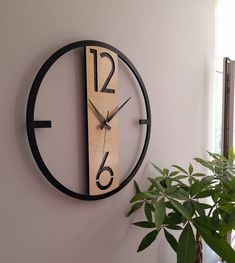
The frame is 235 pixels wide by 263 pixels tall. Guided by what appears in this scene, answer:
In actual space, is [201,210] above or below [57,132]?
below

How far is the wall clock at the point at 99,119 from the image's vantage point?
0.73 m

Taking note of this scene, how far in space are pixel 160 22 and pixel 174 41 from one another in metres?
0.15

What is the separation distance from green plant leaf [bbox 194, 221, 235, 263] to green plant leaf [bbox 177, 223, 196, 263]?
1.8 inches

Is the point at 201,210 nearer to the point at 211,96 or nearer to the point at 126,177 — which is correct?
the point at 126,177

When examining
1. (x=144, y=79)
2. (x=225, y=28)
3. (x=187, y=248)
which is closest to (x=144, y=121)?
(x=144, y=79)

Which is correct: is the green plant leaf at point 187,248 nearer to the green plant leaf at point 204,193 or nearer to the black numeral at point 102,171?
the green plant leaf at point 204,193

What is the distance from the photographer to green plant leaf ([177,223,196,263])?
2.64ft

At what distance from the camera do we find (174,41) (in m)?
1.28

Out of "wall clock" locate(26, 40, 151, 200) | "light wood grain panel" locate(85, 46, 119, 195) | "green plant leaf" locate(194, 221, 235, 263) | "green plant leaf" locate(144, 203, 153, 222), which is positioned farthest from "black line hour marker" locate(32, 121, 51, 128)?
"green plant leaf" locate(194, 221, 235, 263)

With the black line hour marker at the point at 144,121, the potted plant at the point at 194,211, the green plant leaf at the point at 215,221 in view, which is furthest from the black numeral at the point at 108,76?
the green plant leaf at the point at 215,221

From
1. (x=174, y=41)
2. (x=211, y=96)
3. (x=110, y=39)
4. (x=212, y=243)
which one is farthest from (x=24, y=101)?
(x=211, y=96)

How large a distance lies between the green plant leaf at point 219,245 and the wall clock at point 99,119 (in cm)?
36

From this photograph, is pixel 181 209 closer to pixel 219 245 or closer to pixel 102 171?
pixel 219 245

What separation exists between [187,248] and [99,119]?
1.88ft
